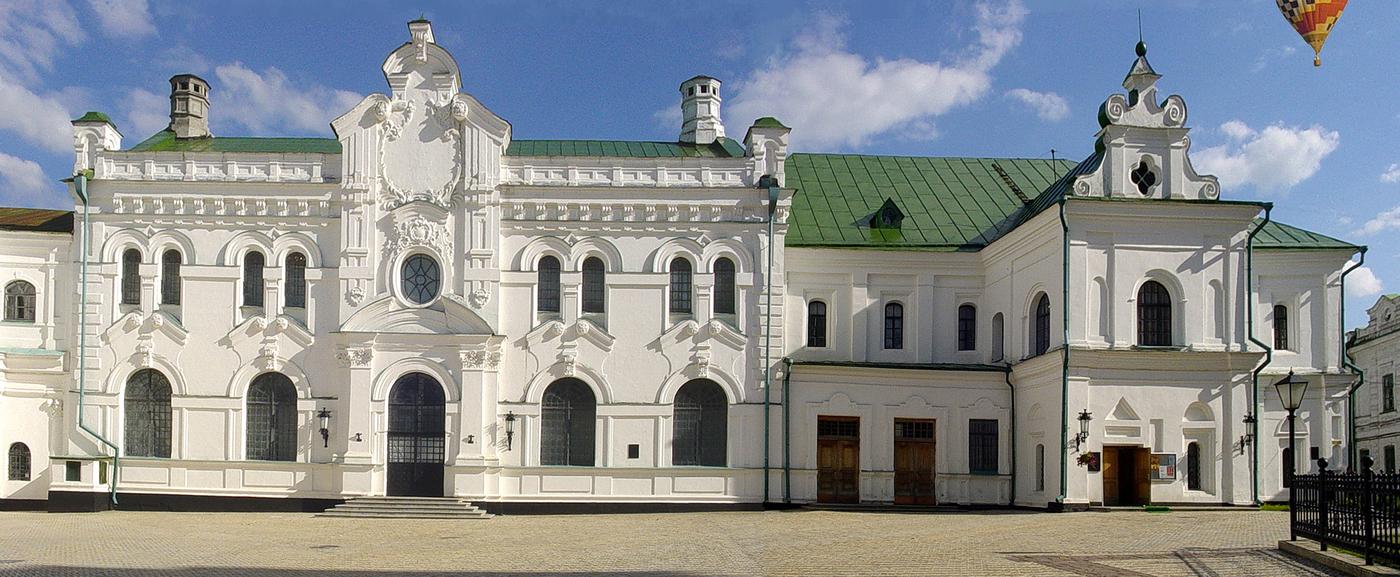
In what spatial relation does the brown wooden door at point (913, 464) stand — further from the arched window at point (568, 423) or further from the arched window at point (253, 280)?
the arched window at point (253, 280)

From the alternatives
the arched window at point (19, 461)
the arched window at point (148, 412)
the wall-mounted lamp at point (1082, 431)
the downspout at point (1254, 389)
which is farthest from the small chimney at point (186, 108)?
the downspout at point (1254, 389)

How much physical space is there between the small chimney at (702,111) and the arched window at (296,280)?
Answer: 12015mm

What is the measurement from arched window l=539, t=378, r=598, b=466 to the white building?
57 millimetres

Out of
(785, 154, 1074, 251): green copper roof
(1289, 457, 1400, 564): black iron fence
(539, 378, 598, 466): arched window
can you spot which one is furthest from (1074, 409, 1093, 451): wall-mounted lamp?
(539, 378, 598, 466): arched window

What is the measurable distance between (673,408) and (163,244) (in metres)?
13.6

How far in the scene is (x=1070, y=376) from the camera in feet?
105

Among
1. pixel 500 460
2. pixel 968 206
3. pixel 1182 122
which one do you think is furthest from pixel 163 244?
pixel 1182 122

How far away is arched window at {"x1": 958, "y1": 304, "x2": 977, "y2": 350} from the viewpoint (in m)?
37.5

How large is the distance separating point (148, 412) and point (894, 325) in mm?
19667

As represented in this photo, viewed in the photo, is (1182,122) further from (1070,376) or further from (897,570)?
(897,570)

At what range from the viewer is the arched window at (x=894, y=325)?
122 feet

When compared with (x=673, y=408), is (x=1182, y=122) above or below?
above

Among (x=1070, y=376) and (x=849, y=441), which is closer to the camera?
(x=1070, y=376)

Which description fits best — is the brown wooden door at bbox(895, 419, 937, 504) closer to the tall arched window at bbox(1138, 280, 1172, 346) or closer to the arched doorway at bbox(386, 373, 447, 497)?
the tall arched window at bbox(1138, 280, 1172, 346)
